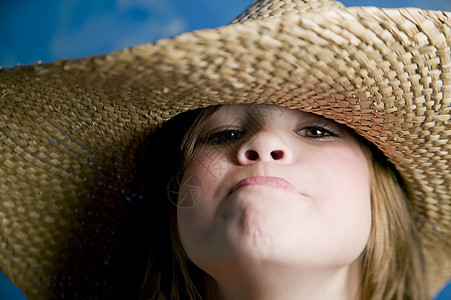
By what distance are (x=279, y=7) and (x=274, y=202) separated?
0.39 meters

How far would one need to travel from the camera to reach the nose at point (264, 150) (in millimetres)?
968

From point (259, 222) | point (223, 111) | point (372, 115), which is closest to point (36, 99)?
point (223, 111)

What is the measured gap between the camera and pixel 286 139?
1.00 metres

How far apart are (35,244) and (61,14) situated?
1.09 metres

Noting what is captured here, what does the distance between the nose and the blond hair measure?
16 centimetres

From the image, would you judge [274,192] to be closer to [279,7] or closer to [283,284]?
[283,284]

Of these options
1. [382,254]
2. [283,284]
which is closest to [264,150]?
[283,284]

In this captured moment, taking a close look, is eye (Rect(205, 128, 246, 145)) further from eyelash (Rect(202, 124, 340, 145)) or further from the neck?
the neck

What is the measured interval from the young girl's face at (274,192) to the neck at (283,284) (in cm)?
3

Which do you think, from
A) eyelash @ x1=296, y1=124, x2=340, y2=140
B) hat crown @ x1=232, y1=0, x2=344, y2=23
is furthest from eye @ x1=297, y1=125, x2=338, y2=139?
hat crown @ x1=232, y1=0, x2=344, y2=23

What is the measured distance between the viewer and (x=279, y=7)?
3.32ft

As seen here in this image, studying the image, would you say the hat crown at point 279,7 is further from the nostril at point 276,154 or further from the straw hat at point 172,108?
the nostril at point 276,154

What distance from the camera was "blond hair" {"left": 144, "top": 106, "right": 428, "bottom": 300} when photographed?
3.81 ft

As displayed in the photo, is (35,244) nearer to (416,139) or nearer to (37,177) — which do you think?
(37,177)
